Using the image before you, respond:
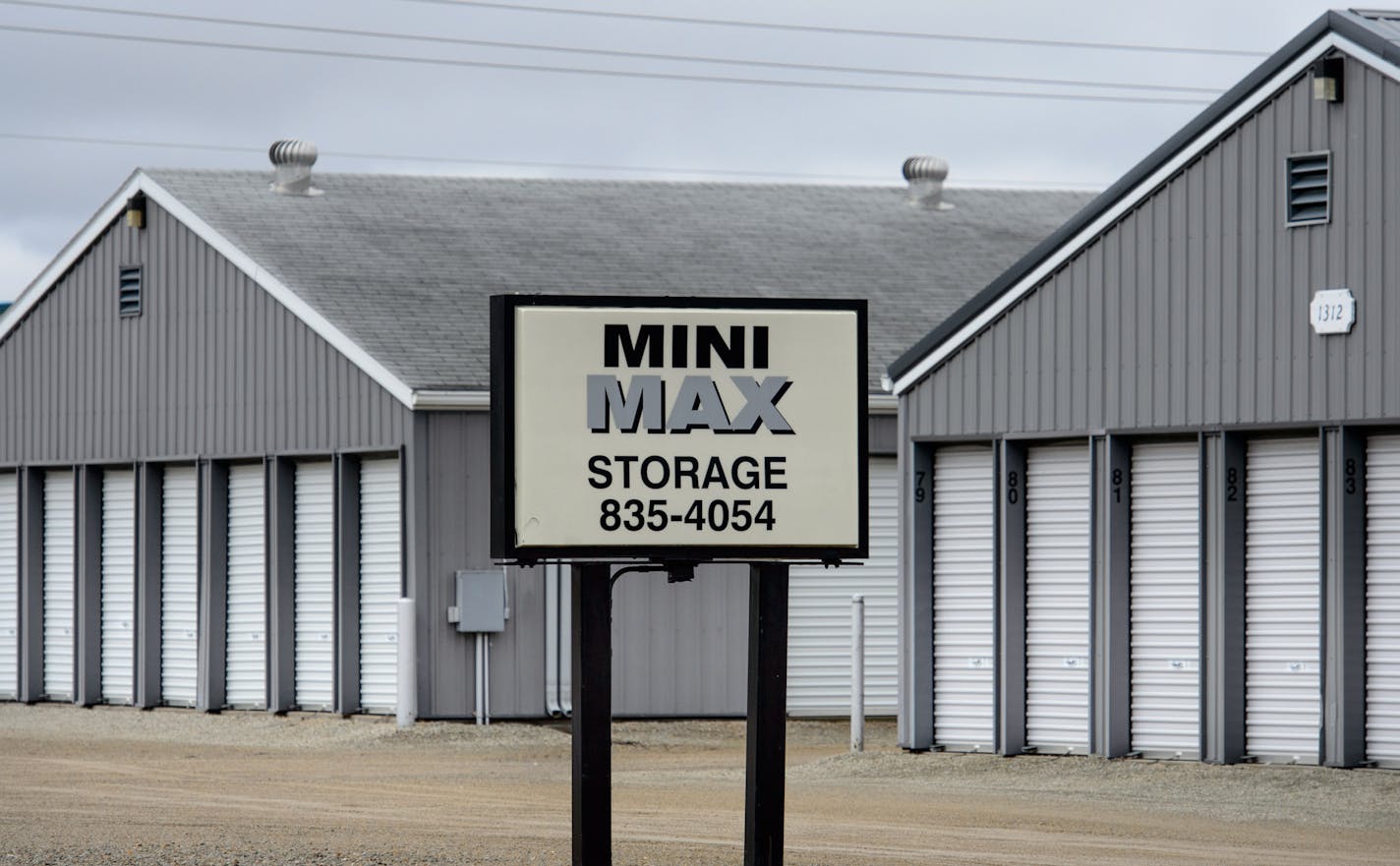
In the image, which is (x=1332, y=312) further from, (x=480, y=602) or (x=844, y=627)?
(x=480, y=602)

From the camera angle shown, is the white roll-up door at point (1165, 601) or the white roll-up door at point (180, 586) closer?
the white roll-up door at point (1165, 601)

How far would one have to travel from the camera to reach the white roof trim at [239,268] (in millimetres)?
27500

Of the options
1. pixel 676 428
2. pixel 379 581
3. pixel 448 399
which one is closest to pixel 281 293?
pixel 448 399

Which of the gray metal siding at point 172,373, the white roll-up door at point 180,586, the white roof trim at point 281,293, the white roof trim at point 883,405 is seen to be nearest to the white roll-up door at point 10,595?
the gray metal siding at point 172,373

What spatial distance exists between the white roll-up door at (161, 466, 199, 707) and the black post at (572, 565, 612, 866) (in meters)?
19.3

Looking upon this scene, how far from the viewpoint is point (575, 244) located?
106 feet

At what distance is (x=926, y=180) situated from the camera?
3722 cm

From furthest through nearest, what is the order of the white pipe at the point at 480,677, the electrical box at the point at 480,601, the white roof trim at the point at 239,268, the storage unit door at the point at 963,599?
the white pipe at the point at 480,677
the electrical box at the point at 480,601
the white roof trim at the point at 239,268
the storage unit door at the point at 963,599

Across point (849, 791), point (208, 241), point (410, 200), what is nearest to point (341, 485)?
point (208, 241)

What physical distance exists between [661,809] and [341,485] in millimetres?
10177

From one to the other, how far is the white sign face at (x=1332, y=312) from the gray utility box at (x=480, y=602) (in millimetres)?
10695

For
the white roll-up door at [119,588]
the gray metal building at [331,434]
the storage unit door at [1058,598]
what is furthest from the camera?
the white roll-up door at [119,588]

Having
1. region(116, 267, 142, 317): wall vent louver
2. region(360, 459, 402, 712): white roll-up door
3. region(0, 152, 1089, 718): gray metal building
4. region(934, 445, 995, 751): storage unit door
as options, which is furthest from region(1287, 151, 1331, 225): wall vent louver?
region(116, 267, 142, 317): wall vent louver

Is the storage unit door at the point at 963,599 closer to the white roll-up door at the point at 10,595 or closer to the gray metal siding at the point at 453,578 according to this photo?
the gray metal siding at the point at 453,578
